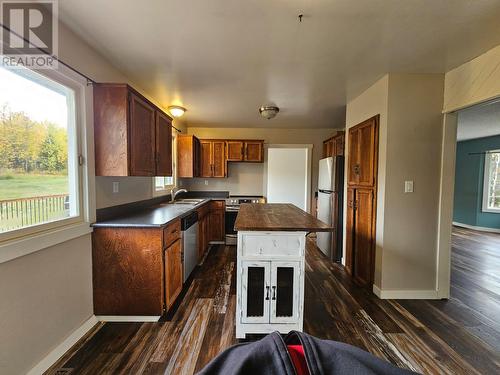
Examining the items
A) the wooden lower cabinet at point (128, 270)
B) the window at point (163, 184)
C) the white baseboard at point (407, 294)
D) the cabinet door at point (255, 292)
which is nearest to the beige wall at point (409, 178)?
the white baseboard at point (407, 294)

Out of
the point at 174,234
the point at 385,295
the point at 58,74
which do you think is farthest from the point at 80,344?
the point at 385,295

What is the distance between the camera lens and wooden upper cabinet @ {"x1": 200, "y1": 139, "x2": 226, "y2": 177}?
4.67 meters

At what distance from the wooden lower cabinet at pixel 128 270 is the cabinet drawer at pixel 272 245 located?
80 centimetres

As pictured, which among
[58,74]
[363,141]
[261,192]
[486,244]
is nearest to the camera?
[58,74]

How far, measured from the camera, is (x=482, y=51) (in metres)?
2.00

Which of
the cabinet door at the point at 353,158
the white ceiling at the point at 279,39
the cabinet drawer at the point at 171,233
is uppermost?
the white ceiling at the point at 279,39

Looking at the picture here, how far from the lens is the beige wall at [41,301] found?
1332 mm

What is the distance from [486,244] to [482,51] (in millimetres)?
4274

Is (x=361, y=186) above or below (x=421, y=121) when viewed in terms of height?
below

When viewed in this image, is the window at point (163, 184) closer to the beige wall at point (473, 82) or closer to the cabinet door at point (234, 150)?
the cabinet door at point (234, 150)

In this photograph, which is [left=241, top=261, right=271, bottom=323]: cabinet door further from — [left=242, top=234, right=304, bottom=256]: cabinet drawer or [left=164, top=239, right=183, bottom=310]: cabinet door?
[left=164, top=239, right=183, bottom=310]: cabinet door

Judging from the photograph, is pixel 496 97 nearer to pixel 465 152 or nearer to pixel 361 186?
pixel 361 186

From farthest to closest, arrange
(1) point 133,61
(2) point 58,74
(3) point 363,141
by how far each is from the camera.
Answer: (3) point 363,141, (1) point 133,61, (2) point 58,74

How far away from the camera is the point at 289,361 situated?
544mm
